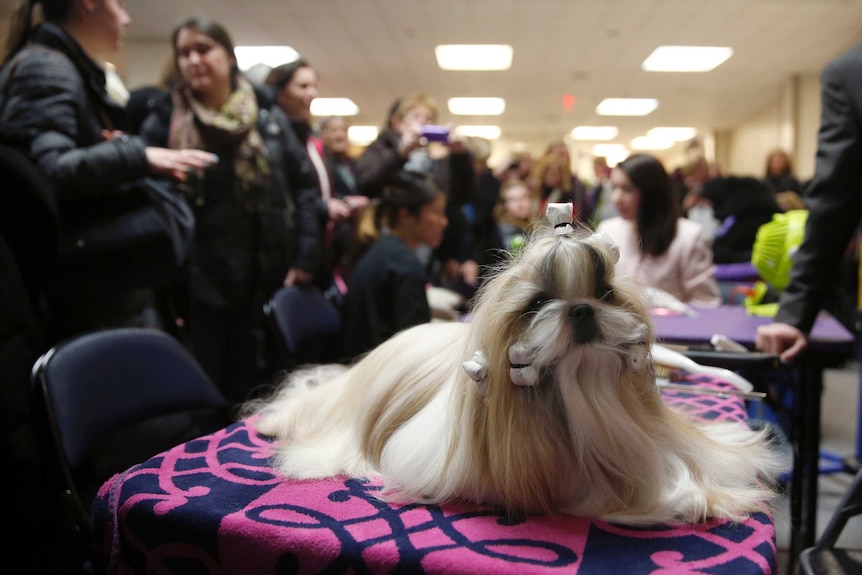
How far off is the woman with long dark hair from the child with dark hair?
934mm

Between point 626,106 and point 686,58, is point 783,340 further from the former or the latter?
point 626,106

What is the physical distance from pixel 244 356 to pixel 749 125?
39.1ft

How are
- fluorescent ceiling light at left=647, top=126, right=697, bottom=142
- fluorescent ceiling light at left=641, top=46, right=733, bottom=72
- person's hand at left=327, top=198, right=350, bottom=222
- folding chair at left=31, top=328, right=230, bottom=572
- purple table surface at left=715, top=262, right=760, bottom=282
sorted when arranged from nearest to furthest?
folding chair at left=31, top=328, right=230, bottom=572 < person's hand at left=327, top=198, right=350, bottom=222 < purple table surface at left=715, top=262, right=760, bottom=282 < fluorescent ceiling light at left=641, top=46, right=733, bottom=72 < fluorescent ceiling light at left=647, top=126, right=697, bottom=142

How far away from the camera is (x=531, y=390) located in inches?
33.0

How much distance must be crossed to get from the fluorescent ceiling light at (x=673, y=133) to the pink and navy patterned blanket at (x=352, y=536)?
529 inches

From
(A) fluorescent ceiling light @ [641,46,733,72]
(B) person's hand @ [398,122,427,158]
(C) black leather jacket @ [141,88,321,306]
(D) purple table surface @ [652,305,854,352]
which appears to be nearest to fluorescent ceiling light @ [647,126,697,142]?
(A) fluorescent ceiling light @ [641,46,733,72]

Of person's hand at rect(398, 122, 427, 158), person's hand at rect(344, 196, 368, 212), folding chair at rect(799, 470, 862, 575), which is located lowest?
folding chair at rect(799, 470, 862, 575)

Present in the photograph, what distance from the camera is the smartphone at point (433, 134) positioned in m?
3.27

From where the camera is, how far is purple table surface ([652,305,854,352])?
1913 mm

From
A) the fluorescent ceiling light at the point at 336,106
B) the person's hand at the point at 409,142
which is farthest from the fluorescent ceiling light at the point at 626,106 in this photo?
the person's hand at the point at 409,142

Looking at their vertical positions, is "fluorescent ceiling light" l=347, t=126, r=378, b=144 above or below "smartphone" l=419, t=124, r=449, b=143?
above

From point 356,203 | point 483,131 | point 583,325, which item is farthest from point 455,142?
point 483,131

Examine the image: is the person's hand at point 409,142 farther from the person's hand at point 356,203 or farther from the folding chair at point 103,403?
the folding chair at point 103,403

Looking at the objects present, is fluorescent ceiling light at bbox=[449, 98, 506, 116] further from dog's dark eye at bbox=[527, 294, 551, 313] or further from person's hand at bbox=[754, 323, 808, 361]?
dog's dark eye at bbox=[527, 294, 551, 313]
